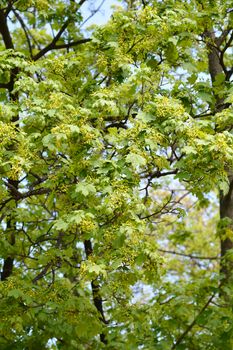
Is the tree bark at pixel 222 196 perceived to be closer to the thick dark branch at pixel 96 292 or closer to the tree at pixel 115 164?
the tree at pixel 115 164

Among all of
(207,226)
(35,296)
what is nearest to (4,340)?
(35,296)

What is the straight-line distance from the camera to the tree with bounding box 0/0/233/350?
4.86 meters

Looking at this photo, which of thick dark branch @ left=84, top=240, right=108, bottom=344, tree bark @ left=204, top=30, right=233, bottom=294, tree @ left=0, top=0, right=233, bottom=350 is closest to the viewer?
tree @ left=0, top=0, right=233, bottom=350

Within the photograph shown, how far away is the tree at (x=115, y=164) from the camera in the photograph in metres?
4.86

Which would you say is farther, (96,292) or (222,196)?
(222,196)

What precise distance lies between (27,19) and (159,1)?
11.7ft

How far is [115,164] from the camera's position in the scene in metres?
4.84

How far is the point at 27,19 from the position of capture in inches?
390

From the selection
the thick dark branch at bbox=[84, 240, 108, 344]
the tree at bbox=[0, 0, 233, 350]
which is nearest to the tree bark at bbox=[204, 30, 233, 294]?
the tree at bbox=[0, 0, 233, 350]

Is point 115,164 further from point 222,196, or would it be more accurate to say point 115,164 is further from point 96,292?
point 222,196

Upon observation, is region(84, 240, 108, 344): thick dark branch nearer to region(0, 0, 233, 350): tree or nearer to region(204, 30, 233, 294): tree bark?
region(0, 0, 233, 350): tree

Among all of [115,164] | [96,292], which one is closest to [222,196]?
[96,292]

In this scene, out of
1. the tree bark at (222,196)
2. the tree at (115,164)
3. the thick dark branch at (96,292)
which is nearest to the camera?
the tree at (115,164)

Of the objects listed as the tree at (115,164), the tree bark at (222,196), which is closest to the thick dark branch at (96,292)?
the tree at (115,164)
